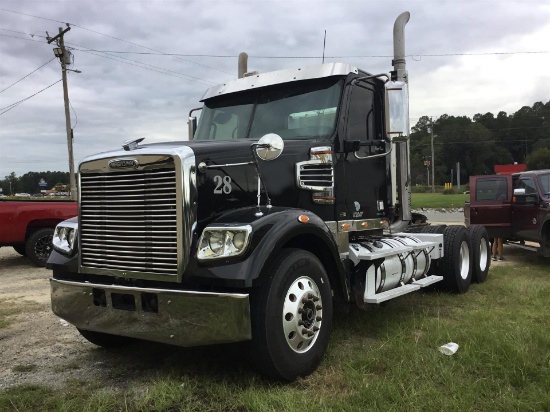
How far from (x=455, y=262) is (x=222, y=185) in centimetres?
420

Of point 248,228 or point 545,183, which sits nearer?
point 248,228

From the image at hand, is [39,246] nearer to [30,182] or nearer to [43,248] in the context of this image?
[43,248]

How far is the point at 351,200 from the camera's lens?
5012mm

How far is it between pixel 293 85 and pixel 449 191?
60.4 meters

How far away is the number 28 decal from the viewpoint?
3699mm

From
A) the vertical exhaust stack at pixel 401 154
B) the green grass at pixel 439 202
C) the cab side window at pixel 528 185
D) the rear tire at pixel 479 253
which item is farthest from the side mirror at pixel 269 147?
the green grass at pixel 439 202

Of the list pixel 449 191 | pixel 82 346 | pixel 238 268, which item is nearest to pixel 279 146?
pixel 238 268

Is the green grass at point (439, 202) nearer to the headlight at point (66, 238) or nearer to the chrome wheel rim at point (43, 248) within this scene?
the chrome wheel rim at point (43, 248)

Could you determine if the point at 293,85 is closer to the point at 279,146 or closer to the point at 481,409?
the point at 279,146

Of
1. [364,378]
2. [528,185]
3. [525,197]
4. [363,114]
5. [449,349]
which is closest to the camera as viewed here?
[364,378]

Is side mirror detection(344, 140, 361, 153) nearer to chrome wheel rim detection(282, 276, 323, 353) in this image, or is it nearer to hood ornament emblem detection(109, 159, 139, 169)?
chrome wheel rim detection(282, 276, 323, 353)

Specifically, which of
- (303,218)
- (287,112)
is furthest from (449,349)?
(287,112)

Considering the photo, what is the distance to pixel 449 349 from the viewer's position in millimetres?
4043

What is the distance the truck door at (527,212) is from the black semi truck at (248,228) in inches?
208
